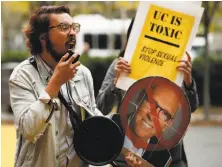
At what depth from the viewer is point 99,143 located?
→ 2.86 metres

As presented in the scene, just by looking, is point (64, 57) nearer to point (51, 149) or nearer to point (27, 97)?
point (27, 97)

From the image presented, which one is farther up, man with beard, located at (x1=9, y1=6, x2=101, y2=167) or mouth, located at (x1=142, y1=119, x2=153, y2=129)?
man with beard, located at (x1=9, y1=6, x2=101, y2=167)

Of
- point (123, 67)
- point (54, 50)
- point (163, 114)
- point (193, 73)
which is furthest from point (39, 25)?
point (193, 73)

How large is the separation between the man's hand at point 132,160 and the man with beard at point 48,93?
0.91 feet

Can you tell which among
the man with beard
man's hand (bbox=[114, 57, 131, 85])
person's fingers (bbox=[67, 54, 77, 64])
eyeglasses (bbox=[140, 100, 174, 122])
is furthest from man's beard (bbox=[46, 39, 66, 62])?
eyeglasses (bbox=[140, 100, 174, 122])

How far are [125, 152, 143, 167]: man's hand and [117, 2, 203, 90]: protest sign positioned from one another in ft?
1.27

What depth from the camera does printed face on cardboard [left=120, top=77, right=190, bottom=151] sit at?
290 centimetres

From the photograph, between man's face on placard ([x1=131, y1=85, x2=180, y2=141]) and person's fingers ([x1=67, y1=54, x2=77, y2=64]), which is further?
man's face on placard ([x1=131, y1=85, x2=180, y2=141])

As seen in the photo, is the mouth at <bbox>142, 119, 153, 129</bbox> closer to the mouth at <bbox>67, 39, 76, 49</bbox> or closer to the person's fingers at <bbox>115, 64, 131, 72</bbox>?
the person's fingers at <bbox>115, 64, 131, 72</bbox>

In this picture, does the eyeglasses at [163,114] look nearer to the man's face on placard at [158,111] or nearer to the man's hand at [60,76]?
the man's face on placard at [158,111]

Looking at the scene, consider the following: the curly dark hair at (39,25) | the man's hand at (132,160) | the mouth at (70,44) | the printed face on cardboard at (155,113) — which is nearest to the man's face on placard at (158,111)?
the printed face on cardboard at (155,113)

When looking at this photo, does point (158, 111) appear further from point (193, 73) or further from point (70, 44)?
point (193, 73)

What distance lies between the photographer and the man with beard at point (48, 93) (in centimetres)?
262

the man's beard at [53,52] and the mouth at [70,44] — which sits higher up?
the mouth at [70,44]
